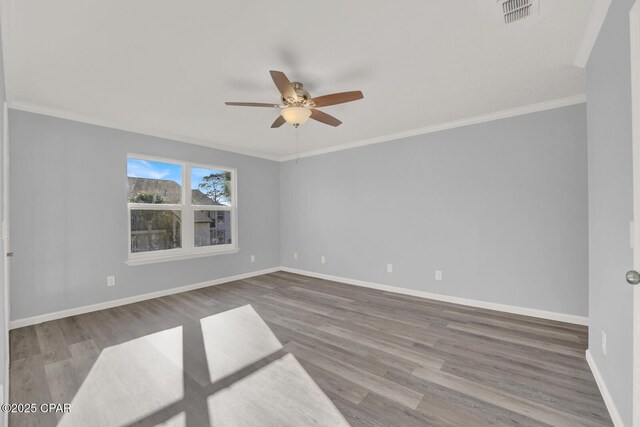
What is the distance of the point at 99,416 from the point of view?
167 centimetres

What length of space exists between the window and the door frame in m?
4.63

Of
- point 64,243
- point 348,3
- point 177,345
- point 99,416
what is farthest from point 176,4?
point 64,243

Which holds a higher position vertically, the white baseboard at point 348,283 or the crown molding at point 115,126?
the crown molding at point 115,126

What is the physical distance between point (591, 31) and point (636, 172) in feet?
4.16

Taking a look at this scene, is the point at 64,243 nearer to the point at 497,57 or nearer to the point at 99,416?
the point at 99,416

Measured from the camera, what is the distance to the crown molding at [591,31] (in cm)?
162

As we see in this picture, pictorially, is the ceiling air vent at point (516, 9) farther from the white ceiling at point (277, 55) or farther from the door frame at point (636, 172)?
the door frame at point (636, 172)

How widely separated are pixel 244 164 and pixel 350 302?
10.3ft

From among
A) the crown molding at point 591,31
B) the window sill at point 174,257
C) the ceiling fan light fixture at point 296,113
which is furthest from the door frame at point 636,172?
the window sill at point 174,257

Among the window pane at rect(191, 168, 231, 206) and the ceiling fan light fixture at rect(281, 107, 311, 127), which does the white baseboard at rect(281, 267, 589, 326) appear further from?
the ceiling fan light fixture at rect(281, 107, 311, 127)

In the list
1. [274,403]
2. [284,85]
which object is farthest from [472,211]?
[274,403]

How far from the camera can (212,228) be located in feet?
15.8

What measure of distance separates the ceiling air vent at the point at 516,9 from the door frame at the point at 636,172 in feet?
1.76

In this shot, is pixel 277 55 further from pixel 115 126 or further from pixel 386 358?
pixel 115 126
